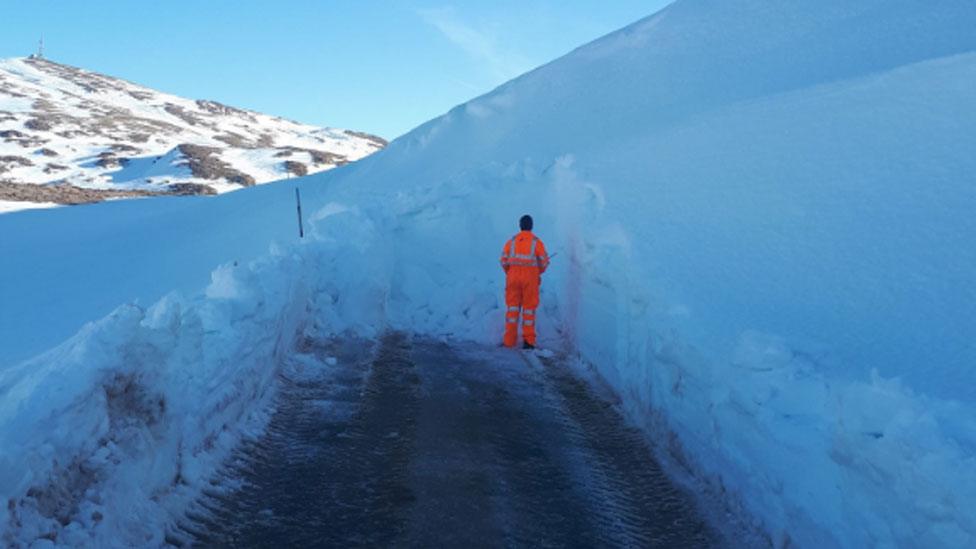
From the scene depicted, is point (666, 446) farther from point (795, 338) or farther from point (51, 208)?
point (51, 208)

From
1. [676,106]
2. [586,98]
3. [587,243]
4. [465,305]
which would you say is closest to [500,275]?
[465,305]

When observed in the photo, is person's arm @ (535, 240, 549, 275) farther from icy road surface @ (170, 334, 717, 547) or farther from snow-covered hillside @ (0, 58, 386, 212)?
snow-covered hillside @ (0, 58, 386, 212)

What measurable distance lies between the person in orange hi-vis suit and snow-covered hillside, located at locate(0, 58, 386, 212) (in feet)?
51.9

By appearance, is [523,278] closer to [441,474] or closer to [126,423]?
[441,474]

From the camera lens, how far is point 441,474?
4.76 metres

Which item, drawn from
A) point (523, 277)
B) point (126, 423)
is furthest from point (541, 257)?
point (126, 423)

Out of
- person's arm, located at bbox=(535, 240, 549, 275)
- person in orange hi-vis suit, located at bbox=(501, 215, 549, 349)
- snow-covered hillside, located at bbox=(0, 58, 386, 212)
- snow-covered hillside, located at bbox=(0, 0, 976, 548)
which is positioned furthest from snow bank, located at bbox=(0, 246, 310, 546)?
snow-covered hillside, located at bbox=(0, 58, 386, 212)

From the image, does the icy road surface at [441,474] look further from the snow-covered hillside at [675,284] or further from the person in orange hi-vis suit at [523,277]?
the person in orange hi-vis suit at [523,277]

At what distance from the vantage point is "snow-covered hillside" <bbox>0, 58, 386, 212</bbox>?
5375 cm

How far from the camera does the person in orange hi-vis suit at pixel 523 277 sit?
8.92m

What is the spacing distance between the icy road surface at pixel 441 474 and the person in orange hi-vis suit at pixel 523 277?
186cm

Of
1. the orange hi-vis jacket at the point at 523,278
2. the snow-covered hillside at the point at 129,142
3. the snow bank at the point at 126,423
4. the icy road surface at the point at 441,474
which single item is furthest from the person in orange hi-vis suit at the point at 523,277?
the snow-covered hillside at the point at 129,142

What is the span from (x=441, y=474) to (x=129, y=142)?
7375cm

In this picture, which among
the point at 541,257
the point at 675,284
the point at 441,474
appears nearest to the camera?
the point at 441,474
